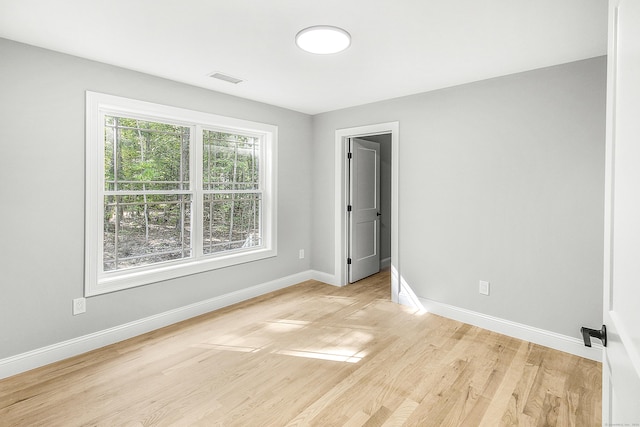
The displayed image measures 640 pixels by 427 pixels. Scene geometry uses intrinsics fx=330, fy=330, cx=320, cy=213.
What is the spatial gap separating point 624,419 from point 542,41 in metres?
2.42

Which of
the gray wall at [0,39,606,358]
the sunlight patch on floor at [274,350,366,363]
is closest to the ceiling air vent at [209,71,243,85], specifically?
the gray wall at [0,39,606,358]

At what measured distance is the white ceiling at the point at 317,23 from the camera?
Answer: 1.93 meters

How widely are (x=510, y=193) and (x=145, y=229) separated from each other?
346 cm

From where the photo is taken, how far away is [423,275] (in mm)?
3652

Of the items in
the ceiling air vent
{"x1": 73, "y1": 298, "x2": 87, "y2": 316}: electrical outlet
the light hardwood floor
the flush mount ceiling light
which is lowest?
the light hardwood floor

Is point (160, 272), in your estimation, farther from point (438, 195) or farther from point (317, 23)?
point (438, 195)

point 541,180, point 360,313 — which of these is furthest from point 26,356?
point 541,180

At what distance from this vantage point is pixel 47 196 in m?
2.50

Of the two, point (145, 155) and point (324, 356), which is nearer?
point (324, 356)

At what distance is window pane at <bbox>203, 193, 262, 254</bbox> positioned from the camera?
147 inches

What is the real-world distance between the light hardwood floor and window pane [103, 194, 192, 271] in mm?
725

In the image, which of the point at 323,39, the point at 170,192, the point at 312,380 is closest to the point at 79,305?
the point at 170,192

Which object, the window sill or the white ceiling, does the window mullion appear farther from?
the white ceiling

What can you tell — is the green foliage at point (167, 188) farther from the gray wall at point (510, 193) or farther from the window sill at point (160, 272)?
the gray wall at point (510, 193)
